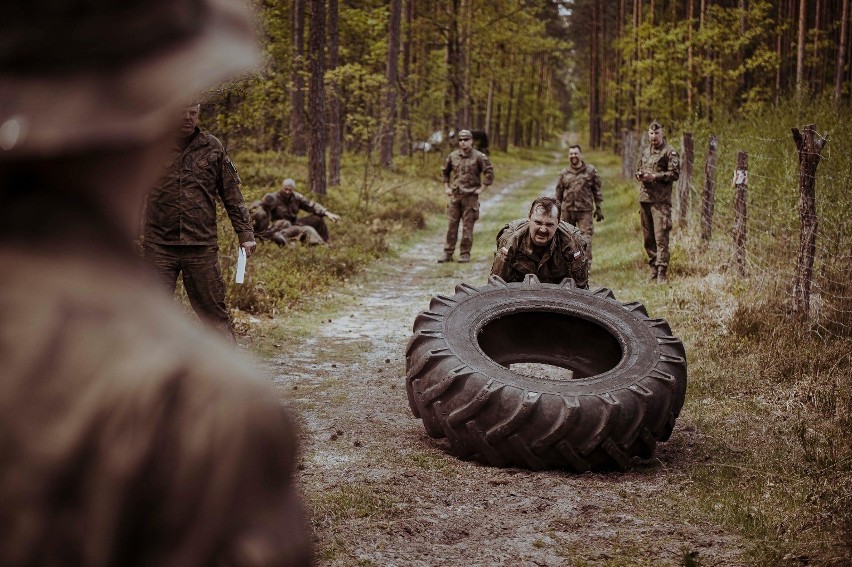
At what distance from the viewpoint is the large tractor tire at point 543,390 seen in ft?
18.8

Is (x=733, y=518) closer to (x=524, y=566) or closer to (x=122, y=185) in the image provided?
(x=524, y=566)

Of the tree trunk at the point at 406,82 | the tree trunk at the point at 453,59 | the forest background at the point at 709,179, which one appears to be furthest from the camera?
the tree trunk at the point at 453,59

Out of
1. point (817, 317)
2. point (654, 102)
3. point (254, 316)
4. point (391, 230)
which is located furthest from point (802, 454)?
point (654, 102)

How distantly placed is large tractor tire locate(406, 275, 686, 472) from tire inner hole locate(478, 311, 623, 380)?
7 cm

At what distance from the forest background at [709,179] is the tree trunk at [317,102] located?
31 mm

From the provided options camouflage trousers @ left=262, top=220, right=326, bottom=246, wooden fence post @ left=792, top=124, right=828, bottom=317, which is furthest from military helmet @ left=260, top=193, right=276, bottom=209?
wooden fence post @ left=792, top=124, right=828, bottom=317

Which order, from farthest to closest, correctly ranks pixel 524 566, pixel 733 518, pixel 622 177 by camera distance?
pixel 622 177, pixel 733 518, pixel 524 566

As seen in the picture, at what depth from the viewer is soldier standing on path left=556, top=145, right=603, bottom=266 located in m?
13.3

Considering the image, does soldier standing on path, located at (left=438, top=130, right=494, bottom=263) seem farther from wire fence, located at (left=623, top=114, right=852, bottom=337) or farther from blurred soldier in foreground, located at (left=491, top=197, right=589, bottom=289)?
blurred soldier in foreground, located at (left=491, top=197, right=589, bottom=289)

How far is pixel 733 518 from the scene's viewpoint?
15.7 ft

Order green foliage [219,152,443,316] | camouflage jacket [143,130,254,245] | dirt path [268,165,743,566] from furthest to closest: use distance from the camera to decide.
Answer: green foliage [219,152,443,316]
camouflage jacket [143,130,254,245]
dirt path [268,165,743,566]

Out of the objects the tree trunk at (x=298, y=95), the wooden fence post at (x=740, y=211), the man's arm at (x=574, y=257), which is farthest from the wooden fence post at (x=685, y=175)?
the tree trunk at (x=298, y=95)

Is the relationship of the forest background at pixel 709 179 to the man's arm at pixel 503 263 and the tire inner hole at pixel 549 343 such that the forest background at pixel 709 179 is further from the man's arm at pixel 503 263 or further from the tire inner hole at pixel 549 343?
the man's arm at pixel 503 263

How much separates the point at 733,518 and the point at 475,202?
38.2 feet
